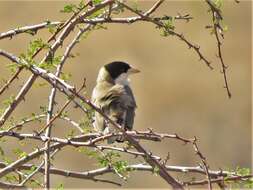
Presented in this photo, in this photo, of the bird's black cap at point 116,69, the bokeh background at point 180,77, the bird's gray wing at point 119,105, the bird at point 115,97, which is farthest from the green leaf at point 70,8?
the bokeh background at point 180,77

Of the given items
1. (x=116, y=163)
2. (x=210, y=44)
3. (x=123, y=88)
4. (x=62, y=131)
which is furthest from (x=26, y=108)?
(x=116, y=163)

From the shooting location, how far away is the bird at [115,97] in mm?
6105

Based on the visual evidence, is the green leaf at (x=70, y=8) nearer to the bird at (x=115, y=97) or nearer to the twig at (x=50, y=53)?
the twig at (x=50, y=53)

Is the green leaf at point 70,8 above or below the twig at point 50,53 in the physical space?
above

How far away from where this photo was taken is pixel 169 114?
1543 cm

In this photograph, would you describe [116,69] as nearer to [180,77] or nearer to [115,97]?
[115,97]

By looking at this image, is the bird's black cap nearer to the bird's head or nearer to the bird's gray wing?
the bird's head

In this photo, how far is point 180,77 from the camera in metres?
15.9

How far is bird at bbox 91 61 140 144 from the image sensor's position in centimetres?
611

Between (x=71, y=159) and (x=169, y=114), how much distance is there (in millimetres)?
2377

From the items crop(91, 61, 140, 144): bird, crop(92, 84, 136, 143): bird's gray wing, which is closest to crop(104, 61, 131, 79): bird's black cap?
crop(91, 61, 140, 144): bird

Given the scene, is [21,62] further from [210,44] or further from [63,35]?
[210,44]

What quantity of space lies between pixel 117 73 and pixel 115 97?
3.08 ft

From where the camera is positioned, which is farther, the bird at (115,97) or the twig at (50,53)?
the bird at (115,97)
